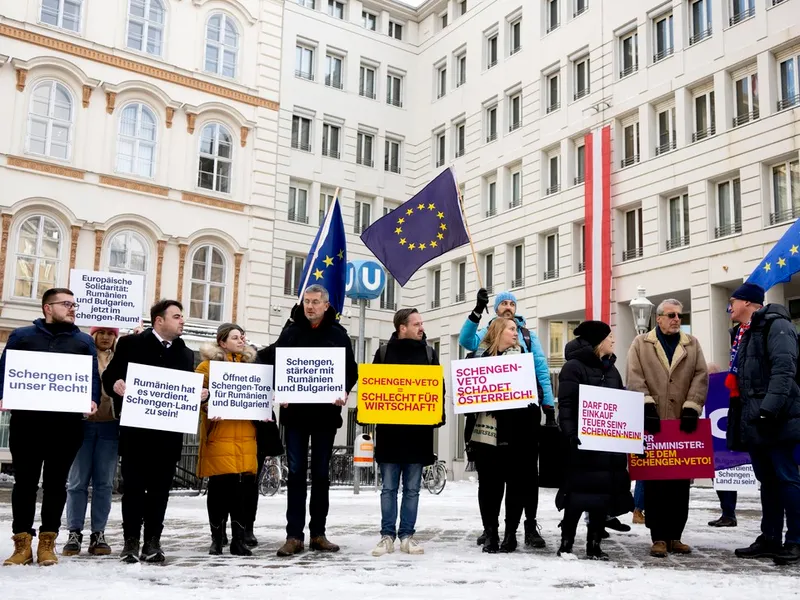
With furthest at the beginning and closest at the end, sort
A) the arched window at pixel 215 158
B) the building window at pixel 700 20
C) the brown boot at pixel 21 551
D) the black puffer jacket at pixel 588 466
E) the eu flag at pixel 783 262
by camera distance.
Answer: the arched window at pixel 215 158 < the building window at pixel 700 20 < the eu flag at pixel 783 262 < the black puffer jacket at pixel 588 466 < the brown boot at pixel 21 551

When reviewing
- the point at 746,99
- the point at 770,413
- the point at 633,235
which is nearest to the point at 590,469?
the point at 770,413

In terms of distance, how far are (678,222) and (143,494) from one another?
→ 22.9 metres

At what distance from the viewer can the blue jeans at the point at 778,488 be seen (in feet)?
23.4

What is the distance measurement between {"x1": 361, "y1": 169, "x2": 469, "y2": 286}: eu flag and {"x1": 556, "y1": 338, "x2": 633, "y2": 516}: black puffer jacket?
11.5 feet

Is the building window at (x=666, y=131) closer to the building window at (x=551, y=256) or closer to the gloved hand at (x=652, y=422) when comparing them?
the building window at (x=551, y=256)

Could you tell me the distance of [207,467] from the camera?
7.22 meters

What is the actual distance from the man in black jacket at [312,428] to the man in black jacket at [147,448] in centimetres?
83

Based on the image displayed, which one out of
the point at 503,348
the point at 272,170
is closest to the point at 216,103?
the point at 272,170

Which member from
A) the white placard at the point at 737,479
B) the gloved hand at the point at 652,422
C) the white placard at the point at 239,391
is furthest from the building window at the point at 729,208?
the white placard at the point at 239,391

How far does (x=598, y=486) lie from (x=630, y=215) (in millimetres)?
22966

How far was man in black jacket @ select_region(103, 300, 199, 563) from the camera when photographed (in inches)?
269

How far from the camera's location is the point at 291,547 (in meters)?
7.32

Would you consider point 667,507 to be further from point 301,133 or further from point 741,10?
point 301,133

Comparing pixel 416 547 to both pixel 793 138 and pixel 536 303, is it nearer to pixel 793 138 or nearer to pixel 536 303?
pixel 793 138
